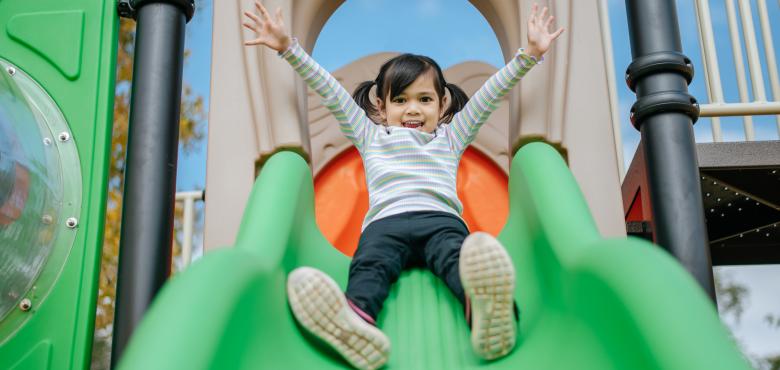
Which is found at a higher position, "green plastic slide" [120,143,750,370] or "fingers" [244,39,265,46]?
"fingers" [244,39,265,46]

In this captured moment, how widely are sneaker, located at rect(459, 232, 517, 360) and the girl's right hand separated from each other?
942 mm

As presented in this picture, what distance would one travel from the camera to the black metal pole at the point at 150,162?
2039 millimetres

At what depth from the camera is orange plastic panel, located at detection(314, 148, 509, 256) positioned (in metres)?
2.81

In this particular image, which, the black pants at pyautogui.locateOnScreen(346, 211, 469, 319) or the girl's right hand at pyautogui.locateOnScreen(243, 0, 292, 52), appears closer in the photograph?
the black pants at pyautogui.locateOnScreen(346, 211, 469, 319)

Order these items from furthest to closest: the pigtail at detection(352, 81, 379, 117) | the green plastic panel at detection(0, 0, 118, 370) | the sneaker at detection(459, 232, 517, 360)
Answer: the pigtail at detection(352, 81, 379, 117) → the green plastic panel at detection(0, 0, 118, 370) → the sneaker at detection(459, 232, 517, 360)

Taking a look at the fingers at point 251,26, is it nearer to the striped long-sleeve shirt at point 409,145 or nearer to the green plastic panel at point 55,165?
the striped long-sleeve shirt at point 409,145

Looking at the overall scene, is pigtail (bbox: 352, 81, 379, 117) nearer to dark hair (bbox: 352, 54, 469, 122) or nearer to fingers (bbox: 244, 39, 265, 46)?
dark hair (bbox: 352, 54, 469, 122)

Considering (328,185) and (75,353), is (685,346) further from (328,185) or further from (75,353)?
(328,185)

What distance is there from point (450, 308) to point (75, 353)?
100cm

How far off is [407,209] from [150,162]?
680mm

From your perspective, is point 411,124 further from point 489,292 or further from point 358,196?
point 489,292

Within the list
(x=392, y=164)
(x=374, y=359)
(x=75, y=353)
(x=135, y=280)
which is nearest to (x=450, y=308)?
(x=374, y=359)

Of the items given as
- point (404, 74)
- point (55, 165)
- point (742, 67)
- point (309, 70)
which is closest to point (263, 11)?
point (309, 70)

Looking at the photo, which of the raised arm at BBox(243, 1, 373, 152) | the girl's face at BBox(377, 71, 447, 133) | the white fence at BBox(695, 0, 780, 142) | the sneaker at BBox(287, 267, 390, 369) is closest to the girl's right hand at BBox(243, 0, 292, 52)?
the raised arm at BBox(243, 1, 373, 152)
